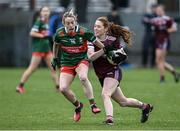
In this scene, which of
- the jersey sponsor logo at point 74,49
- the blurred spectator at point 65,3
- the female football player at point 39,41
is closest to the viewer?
the jersey sponsor logo at point 74,49

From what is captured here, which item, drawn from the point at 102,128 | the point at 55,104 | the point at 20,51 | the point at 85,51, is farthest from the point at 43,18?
the point at 20,51

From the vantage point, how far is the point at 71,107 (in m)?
16.5

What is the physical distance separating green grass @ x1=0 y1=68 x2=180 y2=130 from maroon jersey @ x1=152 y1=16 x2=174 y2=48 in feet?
4.02

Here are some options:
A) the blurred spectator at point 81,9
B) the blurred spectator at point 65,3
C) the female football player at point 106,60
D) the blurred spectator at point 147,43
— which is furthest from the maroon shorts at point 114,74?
the blurred spectator at point 65,3

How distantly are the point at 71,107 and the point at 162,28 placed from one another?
7947 mm

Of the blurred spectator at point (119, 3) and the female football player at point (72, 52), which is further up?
the female football player at point (72, 52)

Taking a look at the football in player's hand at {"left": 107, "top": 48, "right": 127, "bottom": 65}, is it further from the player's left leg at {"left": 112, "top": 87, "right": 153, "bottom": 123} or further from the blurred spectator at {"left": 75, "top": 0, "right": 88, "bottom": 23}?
the blurred spectator at {"left": 75, "top": 0, "right": 88, "bottom": 23}

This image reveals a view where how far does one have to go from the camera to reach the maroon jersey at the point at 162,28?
23.4 m

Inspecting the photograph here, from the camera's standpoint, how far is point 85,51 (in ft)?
45.6

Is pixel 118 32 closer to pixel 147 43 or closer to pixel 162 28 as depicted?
pixel 162 28

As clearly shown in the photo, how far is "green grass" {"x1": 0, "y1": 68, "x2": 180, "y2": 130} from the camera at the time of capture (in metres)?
13.0

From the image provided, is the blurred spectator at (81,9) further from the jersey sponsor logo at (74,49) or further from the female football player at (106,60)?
the female football player at (106,60)

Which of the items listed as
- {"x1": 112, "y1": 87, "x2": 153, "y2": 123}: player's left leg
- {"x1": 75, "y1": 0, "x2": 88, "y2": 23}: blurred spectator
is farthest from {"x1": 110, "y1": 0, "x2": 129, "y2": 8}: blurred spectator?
{"x1": 112, "y1": 87, "x2": 153, "y2": 123}: player's left leg

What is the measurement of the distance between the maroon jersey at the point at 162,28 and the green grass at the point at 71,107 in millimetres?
1226
